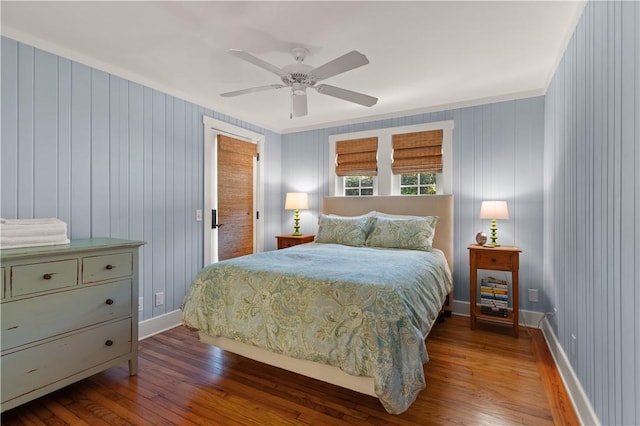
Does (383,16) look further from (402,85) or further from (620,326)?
(620,326)

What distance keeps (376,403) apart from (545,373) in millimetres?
1346

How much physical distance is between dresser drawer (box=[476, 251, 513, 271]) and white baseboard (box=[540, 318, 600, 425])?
0.63 metres

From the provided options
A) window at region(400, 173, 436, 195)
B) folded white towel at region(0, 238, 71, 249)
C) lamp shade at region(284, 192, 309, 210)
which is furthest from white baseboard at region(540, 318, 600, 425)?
folded white towel at region(0, 238, 71, 249)

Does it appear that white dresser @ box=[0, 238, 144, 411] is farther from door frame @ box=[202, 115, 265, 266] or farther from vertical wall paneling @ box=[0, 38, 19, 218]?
door frame @ box=[202, 115, 265, 266]

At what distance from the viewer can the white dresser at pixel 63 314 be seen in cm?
169

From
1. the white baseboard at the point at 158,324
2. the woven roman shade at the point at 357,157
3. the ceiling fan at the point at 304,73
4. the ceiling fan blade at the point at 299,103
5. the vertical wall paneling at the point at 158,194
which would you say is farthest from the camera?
the woven roman shade at the point at 357,157

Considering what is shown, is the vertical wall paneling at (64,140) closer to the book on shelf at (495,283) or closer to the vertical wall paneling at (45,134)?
the vertical wall paneling at (45,134)

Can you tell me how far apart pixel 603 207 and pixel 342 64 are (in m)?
1.63

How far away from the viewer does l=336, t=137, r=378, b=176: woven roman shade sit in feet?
13.6

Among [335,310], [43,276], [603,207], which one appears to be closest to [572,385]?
[603,207]

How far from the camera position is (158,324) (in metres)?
3.05

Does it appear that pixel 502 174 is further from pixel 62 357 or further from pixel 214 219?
pixel 62 357

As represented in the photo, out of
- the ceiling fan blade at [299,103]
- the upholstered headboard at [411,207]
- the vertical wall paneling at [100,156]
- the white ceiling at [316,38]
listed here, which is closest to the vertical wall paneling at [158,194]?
the white ceiling at [316,38]

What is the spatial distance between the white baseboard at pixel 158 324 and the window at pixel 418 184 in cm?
308
